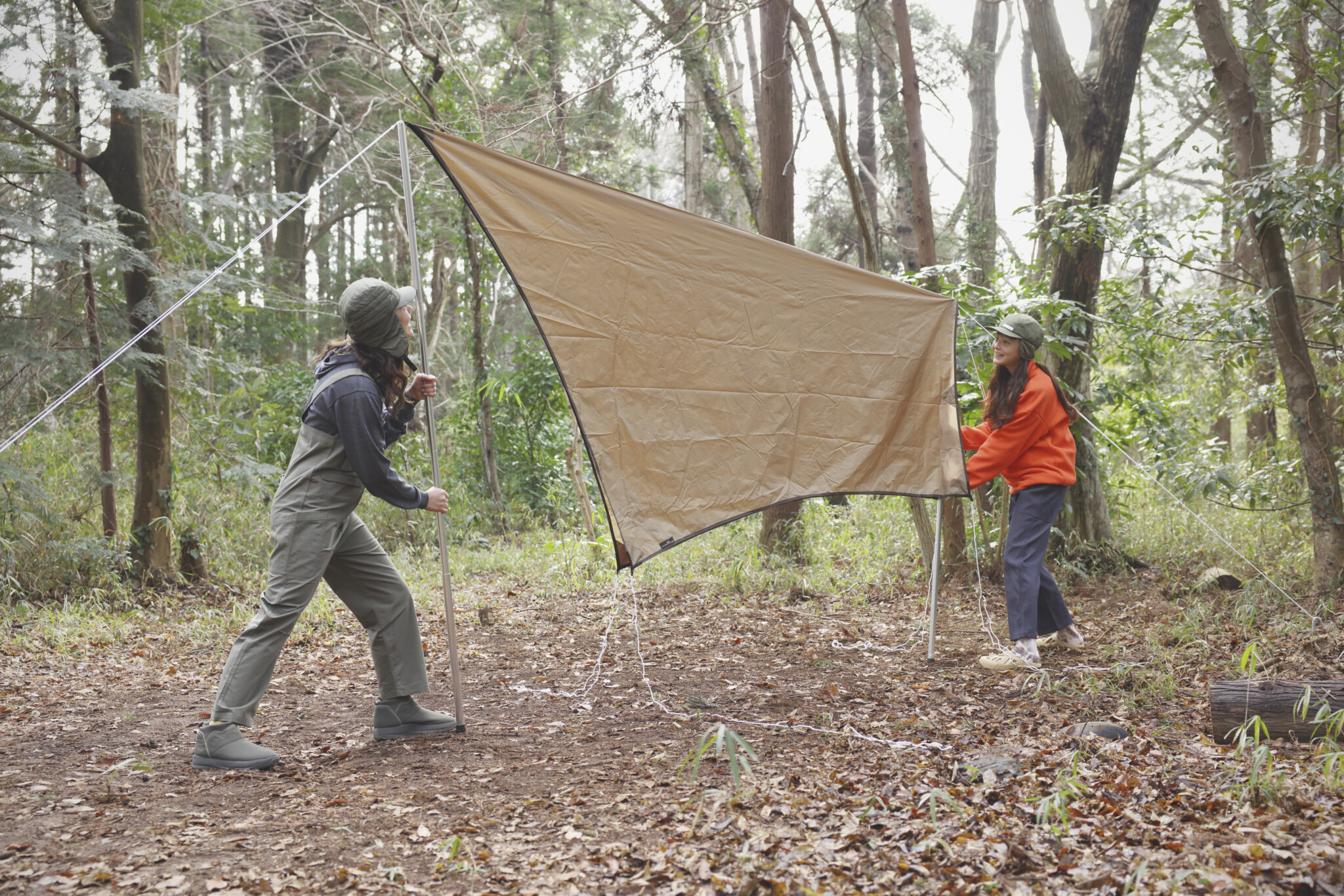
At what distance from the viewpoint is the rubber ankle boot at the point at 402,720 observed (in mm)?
3807

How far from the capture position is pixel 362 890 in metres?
2.38

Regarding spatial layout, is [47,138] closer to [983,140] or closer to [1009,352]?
[1009,352]

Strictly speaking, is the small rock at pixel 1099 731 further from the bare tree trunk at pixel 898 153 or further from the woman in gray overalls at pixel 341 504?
the bare tree trunk at pixel 898 153

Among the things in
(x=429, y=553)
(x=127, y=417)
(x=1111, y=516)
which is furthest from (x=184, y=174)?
(x=1111, y=516)

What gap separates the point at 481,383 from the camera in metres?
10.4

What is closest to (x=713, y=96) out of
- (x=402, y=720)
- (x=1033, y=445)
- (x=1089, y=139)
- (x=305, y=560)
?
(x=1089, y=139)

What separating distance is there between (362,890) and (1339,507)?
223 inches

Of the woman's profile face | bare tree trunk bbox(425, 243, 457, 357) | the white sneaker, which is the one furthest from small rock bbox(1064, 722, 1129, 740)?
bare tree trunk bbox(425, 243, 457, 357)

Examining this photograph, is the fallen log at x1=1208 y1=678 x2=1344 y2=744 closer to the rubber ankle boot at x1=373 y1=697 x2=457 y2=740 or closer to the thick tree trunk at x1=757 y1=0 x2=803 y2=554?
the rubber ankle boot at x1=373 y1=697 x2=457 y2=740

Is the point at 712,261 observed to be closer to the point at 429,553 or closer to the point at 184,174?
the point at 429,553

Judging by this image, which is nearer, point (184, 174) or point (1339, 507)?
point (1339, 507)

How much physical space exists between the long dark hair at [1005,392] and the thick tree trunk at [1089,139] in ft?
7.45

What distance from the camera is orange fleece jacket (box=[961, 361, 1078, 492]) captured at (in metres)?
4.58

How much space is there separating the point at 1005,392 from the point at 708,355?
1893 millimetres
